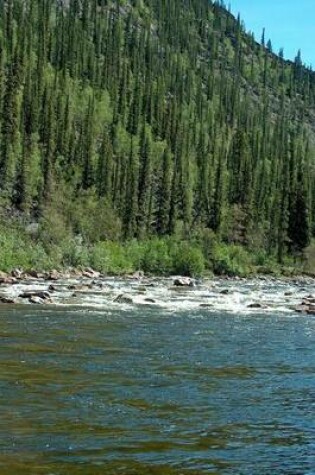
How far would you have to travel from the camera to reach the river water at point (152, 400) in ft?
35.4

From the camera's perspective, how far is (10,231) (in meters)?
60.4

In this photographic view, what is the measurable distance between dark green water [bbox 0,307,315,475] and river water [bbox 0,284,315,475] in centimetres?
3

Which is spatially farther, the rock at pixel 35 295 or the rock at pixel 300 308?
the rock at pixel 300 308

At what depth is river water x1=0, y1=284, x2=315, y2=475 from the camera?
10781 mm

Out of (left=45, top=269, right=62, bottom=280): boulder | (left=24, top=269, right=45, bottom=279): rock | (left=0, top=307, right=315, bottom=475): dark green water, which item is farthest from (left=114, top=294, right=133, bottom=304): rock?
(left=24, top=269, right=45, bottom=279): rock

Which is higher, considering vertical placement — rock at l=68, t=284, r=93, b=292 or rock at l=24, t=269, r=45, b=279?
rock at l=68, t=284, r=93, b=292

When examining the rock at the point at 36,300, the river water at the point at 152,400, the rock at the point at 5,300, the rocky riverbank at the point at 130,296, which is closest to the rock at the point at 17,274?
the rocky riverbank at the point at 130,296

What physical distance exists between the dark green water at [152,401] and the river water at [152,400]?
0.09 feet

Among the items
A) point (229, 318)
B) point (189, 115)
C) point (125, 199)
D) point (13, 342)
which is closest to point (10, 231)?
point (229, 318)

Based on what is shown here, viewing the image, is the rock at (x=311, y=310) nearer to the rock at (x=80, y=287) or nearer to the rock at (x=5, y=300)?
the rock at (x=80, y=287)

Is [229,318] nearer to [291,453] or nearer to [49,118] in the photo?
[291,453]

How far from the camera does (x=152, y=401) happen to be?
1438 cm

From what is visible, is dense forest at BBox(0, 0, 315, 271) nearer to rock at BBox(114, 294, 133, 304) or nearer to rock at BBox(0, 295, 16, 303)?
rock at BBox(114, 294, 133, 304)

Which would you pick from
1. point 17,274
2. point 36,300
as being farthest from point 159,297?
point 17,274
